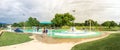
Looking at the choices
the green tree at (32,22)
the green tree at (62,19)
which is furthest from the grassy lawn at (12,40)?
the green tree at (32,22)

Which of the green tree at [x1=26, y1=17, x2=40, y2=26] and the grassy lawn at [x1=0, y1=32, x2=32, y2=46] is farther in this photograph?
the green tree at [x1=26, y1=17, x2=40, y2=26]

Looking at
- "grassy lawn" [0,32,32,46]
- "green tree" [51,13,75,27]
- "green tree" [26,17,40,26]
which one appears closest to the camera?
"grassy lawn" [0,32,32,46]

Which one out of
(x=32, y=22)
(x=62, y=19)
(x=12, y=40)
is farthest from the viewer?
(x=32, y=22)

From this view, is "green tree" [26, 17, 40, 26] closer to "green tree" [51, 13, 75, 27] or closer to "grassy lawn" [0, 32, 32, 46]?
"green tree" [51, 13, 75, 27]

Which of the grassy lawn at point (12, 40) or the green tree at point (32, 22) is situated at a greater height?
the green tree at point (32, 22)

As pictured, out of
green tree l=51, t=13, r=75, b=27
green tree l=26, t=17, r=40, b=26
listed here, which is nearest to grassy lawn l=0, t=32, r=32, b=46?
green tree l=51, t=13, r=75, b=27

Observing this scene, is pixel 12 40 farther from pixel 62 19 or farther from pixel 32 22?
pixel 32 22

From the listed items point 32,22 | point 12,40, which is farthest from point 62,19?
point 12,40

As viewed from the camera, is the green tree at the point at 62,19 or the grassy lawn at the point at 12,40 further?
the green tree at the point at 62,19

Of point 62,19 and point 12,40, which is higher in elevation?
point 62,19

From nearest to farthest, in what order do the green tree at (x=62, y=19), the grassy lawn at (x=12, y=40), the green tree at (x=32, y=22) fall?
the grassy lawn at (x=12, y=40) → the green tree at (x=62, y=19) → the green tree at (x=32, y=22)

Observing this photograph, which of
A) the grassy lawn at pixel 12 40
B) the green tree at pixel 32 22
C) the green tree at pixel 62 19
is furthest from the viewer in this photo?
the green tree at pixel 32 22

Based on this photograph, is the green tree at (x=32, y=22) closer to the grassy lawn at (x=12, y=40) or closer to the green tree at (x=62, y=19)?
the green tree at (x=62, y=19)

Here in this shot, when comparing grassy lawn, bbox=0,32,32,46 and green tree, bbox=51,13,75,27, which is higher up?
green tree, bbox=51,13,75,27
